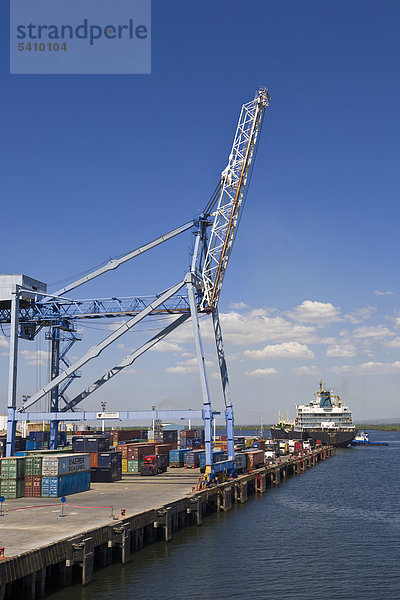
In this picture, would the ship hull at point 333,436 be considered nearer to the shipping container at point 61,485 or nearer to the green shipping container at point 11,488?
the shipping container at point 61,485

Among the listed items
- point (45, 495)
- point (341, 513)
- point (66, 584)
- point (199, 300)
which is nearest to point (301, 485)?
point (341, 513)

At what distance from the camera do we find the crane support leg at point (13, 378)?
196 ft

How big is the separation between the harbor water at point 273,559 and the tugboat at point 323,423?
3460 inches

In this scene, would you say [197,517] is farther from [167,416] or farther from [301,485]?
[301,485]

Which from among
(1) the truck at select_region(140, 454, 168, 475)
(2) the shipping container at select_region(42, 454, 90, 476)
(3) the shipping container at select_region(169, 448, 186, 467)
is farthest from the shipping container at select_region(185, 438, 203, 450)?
(2) the shipping container at select_region(42, 454, 90, 476)

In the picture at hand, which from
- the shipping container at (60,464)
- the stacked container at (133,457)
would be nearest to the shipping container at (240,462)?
the stacked container at (133,457)

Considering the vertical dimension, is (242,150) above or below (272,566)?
above

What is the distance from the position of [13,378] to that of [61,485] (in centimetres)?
1631

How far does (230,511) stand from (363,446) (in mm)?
124996

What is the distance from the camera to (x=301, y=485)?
7525 cm

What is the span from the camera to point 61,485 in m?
49.2

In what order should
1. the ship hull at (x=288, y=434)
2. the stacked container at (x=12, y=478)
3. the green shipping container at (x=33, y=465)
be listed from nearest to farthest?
1. the stacked container at (x=12, y=478)
2. the green shipping container at (x=33, y=465)
3. the ship hull at (x=288, y=434)

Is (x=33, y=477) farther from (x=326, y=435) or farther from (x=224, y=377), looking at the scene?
(x=326, y=435)

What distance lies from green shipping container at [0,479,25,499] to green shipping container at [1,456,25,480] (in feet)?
1.18
